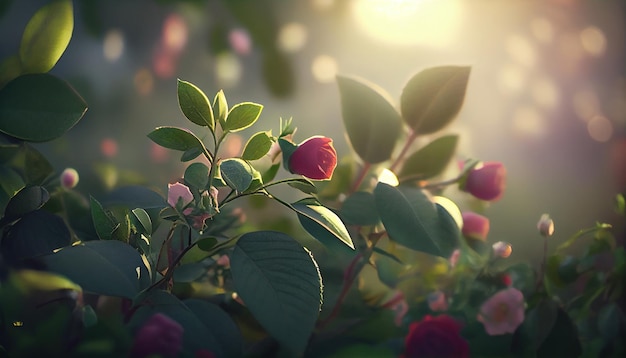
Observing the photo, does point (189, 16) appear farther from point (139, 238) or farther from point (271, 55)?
point (139, 238)

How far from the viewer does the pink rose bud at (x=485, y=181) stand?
23.0 inches

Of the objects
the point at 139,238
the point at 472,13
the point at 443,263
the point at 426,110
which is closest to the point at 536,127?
the point at 472,13

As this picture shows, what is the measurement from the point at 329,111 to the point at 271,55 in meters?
0.18

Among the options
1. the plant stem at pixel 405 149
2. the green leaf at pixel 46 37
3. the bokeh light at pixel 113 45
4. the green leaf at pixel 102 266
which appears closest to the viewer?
the green leaf at pixel 102 266

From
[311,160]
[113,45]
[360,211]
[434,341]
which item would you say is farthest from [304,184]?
[113,45]

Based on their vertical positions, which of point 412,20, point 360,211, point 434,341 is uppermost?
point 412,20

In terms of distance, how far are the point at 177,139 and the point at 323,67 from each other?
67cm

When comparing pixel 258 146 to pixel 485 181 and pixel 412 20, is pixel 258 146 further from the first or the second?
pixel 412 20

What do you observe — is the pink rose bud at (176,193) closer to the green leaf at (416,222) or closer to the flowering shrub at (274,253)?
the flowering shrub at (274,253)

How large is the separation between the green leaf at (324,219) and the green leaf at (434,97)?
7.3 inches

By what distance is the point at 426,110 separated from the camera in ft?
1.80

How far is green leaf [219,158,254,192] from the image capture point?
0.37 metres

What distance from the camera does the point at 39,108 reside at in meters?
0.42

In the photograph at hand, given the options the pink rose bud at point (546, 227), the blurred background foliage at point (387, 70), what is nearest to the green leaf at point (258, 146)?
the pink rose bud at point (546, 227)
